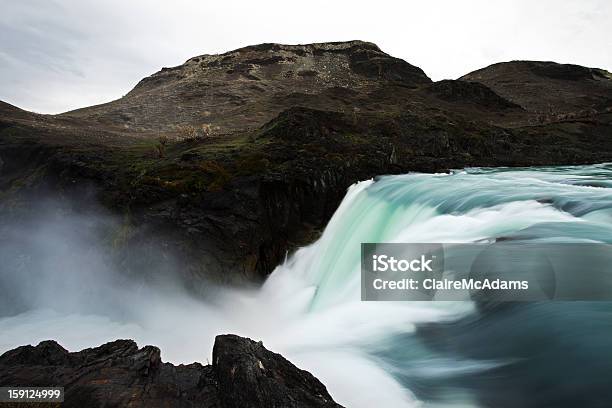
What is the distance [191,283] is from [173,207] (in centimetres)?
255

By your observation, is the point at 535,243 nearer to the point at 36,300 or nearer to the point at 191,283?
the point at 191,283

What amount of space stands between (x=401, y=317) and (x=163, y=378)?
15.7 ft

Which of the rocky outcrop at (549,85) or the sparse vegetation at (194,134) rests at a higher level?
the rocky outcrop at (549,85)

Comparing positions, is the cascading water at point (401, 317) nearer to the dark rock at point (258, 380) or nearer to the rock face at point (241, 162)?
the rock face at point (241, 162)

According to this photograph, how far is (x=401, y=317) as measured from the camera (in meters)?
7.74

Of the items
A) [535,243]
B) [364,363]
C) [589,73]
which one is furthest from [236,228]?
[589,73]

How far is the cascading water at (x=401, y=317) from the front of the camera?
5.29m

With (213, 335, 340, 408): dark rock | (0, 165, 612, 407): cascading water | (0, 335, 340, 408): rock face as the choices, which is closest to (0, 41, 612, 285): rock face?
(0, 165, 612, 407): cascading water

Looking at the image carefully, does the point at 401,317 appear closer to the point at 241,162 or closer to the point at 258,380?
the point at 258,380

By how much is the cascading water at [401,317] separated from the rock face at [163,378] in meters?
1.67

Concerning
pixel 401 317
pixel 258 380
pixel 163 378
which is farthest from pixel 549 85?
pixel 163 378

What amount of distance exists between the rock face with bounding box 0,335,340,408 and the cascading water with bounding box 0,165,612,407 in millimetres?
1668

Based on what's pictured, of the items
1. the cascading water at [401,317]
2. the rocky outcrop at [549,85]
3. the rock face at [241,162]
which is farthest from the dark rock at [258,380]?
the rocky outcrop at [549,85]

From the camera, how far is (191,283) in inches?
455
